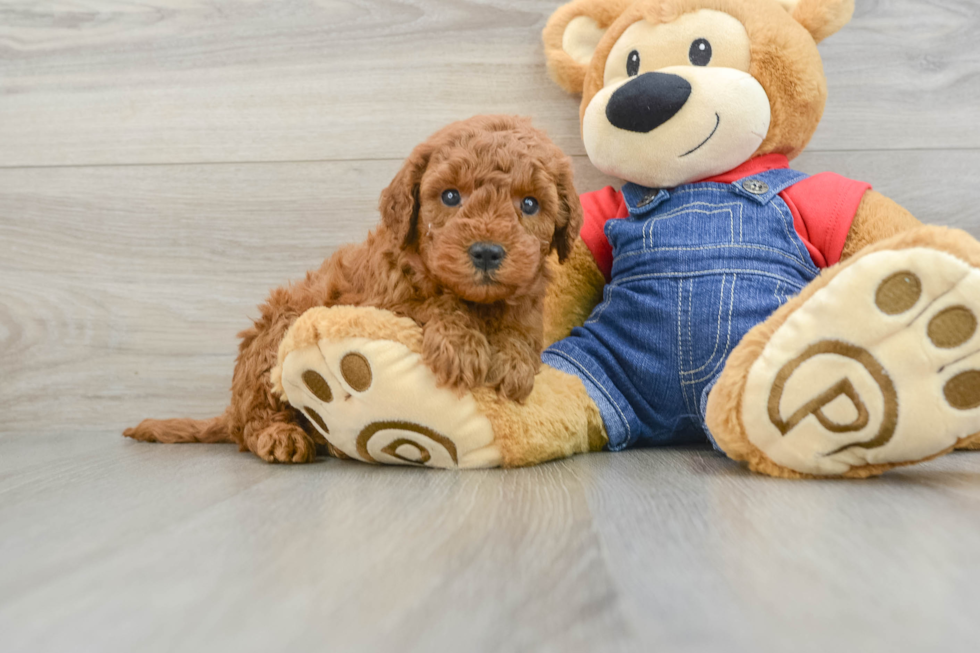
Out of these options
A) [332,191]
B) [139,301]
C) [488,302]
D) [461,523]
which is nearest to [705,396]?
[488,302]

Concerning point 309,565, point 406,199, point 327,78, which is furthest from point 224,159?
point 309,565

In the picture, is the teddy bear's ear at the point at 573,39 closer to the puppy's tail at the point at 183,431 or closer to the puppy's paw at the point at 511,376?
the puppy's paw at the point at 511,376

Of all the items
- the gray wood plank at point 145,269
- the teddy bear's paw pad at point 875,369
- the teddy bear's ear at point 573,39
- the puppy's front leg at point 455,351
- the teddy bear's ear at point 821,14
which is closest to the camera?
the teddy bear's paw pad at point 875,369

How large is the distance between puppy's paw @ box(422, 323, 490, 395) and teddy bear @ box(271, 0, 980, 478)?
0.01 meters

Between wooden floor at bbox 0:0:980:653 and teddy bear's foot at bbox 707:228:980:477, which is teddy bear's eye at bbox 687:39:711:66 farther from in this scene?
teddy bear's foot at bbox 707:228:980:477

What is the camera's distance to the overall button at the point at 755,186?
92 cm

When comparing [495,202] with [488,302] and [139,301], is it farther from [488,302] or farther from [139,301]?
[139,301]

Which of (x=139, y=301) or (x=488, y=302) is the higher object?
(x=488, y=302)

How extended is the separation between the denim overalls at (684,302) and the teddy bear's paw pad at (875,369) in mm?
175

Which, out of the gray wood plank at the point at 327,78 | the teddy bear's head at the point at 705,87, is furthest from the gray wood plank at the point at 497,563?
the gray wood plank at the point at 327,78

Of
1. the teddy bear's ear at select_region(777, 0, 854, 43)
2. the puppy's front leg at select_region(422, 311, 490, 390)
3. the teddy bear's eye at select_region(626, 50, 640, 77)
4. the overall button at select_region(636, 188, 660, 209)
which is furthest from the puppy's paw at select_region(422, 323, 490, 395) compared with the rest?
the teddy bear's ear at select_region(777, 0, 854, 43)

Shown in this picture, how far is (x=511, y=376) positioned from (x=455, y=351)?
0.24 ft

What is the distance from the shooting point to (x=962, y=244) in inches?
24.3

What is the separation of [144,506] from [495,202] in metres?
0.44
